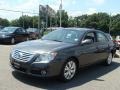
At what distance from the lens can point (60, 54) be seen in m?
7.23

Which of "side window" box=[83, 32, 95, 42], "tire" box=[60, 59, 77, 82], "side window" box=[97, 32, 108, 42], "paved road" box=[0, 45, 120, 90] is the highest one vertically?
"side window" box=[83, 32, 95, 42]

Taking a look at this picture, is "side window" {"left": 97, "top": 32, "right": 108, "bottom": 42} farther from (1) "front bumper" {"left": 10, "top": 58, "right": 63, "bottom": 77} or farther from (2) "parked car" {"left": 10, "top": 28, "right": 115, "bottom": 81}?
(1) "front bumper" {"left": 10, "top": 58, "right": 63, "bottom": 77}

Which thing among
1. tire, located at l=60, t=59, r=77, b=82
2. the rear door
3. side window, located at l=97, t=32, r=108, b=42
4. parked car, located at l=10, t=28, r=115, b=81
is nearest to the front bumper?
parked car, located at l=10, t=28, r=115, b=81

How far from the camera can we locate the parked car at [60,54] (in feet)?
22.8

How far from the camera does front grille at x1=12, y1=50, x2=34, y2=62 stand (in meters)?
6.98

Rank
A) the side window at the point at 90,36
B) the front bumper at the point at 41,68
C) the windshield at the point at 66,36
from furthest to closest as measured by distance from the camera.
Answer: the side window at the point at 90,36
the windshield at the point at 66,36
the front bumper at the point at 41,68


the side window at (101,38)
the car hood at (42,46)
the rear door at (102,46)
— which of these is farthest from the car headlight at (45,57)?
the side window at (101,38)

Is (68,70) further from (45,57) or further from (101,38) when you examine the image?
(101,38)

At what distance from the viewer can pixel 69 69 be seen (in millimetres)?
7676

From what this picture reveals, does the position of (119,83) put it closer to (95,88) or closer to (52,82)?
(95,88)

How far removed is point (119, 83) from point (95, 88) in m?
1.10

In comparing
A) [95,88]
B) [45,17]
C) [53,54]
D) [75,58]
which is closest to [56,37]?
[75,58]

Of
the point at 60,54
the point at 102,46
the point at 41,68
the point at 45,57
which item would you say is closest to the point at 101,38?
the point at 102,46

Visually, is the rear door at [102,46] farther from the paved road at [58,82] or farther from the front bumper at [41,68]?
the front bumper at [41,68]
